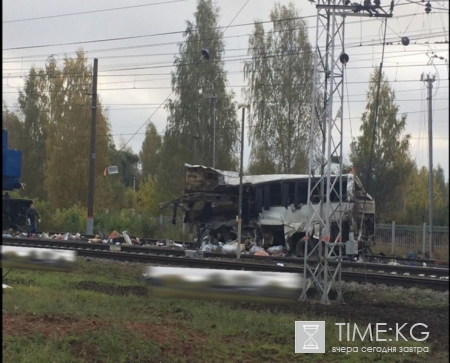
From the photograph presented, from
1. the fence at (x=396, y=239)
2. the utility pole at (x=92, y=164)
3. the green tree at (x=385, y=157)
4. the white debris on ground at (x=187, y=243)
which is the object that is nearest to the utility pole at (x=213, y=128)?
the white debris on ground at (x=187, y=243)

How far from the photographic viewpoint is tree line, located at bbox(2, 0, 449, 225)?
20.8m

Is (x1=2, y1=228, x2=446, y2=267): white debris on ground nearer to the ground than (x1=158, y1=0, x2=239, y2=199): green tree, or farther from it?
nearer to the ground

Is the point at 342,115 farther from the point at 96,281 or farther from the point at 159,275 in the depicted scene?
the point at 159,275

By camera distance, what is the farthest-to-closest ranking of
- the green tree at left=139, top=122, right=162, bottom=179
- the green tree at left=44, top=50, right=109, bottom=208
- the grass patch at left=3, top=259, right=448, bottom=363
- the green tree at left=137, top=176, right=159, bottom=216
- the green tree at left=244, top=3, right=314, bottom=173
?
the green tree at left=139, top=122, right=162, bottom=179 → the green tree at left=137, top=176, right=159, bottom=216 → the green tree at left=244, top=3, right=314, bottom=173 → the green tree at left=44, top=50, right=109, bottom=208 → the grass patch at left=3, top=259, right=448, bottom=363

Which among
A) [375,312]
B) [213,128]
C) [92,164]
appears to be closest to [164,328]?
[375,312]

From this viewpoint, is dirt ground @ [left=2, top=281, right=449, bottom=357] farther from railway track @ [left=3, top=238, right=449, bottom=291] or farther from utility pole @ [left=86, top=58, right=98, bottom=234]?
utility pole @ [left=86, top=58, right=98, bottom=234]

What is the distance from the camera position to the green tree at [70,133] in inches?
821

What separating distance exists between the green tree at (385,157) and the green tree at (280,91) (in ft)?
7.61

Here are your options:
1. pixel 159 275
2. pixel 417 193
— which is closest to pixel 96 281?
pixel 159 275

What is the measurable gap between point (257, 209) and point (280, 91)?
24.0 ft

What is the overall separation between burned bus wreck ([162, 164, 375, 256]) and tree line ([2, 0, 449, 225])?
128cm

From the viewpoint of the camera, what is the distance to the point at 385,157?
2245 cm

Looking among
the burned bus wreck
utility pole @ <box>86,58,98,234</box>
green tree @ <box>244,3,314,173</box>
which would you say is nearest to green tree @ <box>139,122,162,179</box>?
green tree @ <box>244,3,314,173</box>

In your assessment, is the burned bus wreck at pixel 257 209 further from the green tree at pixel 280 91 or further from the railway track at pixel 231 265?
the railway track at pixel 231 265
